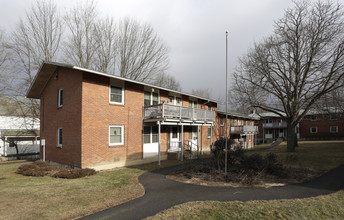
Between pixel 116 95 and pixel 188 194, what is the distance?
9.00 meters

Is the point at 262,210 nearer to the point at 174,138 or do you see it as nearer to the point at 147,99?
the point at 147,99

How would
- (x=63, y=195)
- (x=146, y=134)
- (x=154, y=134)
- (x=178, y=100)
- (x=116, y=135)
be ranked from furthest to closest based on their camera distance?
1. (x=178, y=100)
2. (x=154, y=134)
3. (x=146, y=134)
4. (x=116, y=135)
5. (x=63, y=195)

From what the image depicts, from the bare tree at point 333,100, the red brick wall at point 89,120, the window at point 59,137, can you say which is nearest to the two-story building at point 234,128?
the bare tree at point 333,100

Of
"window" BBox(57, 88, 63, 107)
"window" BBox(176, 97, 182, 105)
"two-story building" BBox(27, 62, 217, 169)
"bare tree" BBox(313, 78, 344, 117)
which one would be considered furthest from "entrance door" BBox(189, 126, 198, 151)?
"bare tree" BBox(313, 78, 344, 117)

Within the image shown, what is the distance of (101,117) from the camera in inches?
518

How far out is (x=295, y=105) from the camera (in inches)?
813

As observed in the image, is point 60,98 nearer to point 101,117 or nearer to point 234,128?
point 101,117

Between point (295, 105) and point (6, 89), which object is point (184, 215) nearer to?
point (295, 105)

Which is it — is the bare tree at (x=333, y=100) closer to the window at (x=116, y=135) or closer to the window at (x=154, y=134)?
the window at (x=154, y=134)

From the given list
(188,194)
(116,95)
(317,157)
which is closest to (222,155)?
(188,194)

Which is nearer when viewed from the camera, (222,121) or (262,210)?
(262,210)

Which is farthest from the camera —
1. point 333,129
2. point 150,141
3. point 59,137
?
point 333,129

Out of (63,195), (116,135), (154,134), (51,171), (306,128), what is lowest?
(51,171)

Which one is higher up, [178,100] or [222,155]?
[178,100]
